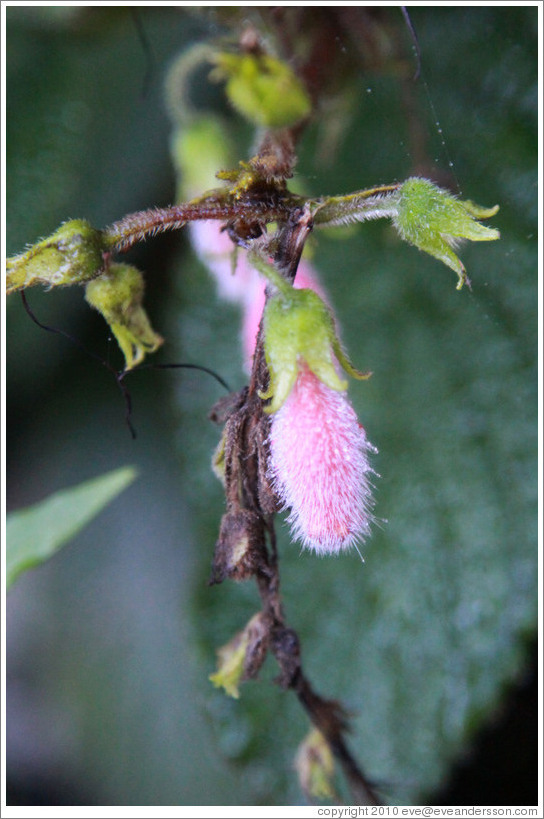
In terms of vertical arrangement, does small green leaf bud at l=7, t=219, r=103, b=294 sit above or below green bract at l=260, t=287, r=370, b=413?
above

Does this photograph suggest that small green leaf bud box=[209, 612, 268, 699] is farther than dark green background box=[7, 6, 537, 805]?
No

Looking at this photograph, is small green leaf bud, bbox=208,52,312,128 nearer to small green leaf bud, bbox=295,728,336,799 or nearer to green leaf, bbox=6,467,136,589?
green leaf, bbox=6,467,136,589

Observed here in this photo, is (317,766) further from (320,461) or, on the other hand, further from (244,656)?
(320,461)

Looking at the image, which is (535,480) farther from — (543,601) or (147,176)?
(147,176)

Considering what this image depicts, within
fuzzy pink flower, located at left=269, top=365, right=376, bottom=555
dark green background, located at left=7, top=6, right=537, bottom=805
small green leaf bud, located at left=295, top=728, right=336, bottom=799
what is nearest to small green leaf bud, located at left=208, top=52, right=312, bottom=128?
dark green background, located at left=7, top=6, right=537, bottom=805

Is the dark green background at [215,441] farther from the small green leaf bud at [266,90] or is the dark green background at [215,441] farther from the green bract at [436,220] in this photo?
the green bract at [436,220]

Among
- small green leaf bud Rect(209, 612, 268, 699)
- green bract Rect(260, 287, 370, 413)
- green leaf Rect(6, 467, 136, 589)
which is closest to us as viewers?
green bract Rect(260, 287, 370, 413)

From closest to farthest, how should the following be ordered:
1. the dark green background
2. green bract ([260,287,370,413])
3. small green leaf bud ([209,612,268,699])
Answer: green bract ([260,287,370,413]) → small green leaf bud ([209,612,268,699]) → the dark green background

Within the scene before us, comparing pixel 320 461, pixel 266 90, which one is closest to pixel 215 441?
pixel 266 90
